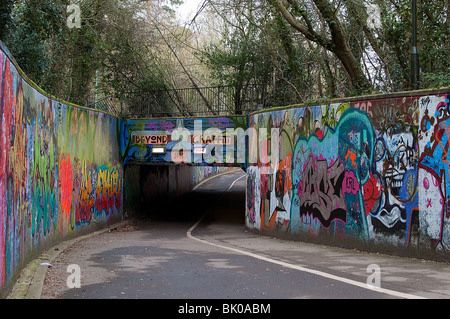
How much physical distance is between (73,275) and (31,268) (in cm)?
100

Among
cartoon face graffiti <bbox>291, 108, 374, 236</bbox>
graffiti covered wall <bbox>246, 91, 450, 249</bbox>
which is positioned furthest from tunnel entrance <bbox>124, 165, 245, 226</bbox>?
cartoon face graffiti <bbox>291, 108, 374, 236</bbox>

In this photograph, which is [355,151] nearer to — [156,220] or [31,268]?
[31,268]

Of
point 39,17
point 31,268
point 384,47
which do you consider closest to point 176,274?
point 31,268

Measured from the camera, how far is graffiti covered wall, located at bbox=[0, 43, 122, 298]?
750 centimetres

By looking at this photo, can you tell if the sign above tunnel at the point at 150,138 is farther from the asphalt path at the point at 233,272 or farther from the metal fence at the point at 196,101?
the asphalt path at the point at 233,272

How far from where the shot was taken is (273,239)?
1499cm

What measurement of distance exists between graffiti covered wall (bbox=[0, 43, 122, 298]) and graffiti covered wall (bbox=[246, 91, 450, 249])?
5.95 meters

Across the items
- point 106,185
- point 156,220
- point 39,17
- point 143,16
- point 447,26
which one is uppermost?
point 143,16

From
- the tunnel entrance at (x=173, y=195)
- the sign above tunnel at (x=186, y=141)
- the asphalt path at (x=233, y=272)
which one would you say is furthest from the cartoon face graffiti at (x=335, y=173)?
the tunnel entrance at (x=173, y=195)

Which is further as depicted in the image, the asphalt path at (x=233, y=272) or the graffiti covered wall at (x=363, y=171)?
the graffiti covered wall at (x=363, y=171)

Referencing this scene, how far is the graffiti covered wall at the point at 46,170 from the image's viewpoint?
24.6ft

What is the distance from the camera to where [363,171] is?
11594 millimetres

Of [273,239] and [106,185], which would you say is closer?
[273,239]

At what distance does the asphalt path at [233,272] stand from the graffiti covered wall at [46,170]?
30.5 inches
